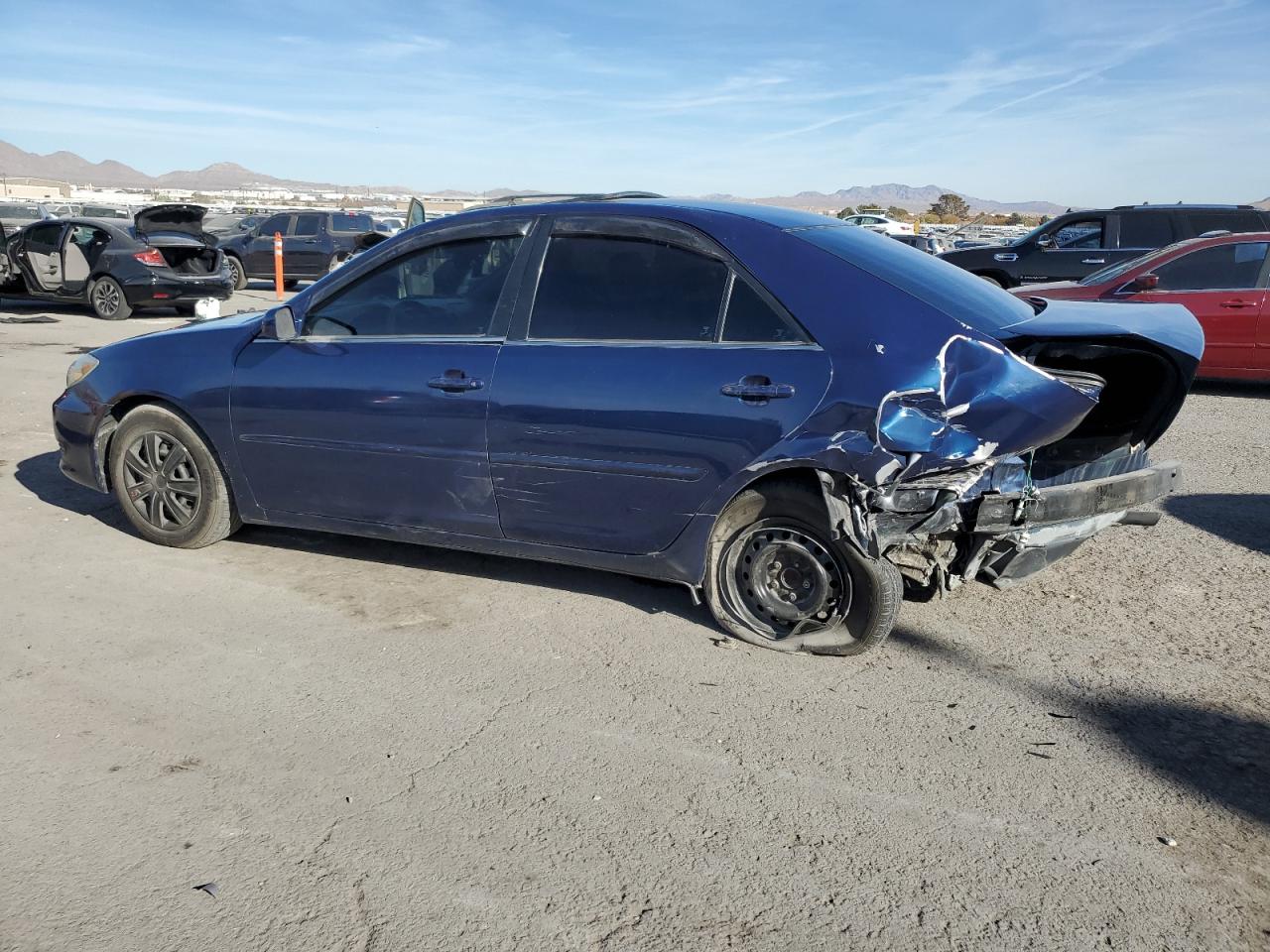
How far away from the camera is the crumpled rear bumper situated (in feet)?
12.6

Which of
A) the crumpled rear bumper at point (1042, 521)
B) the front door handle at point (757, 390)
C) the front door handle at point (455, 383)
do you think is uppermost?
the front door handle at point (757, 390)

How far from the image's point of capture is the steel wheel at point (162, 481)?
513cm

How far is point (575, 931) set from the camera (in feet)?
8.36

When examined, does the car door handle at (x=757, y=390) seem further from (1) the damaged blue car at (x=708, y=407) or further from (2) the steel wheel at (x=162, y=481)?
(2) the steel wheel at (x=162, y=481)

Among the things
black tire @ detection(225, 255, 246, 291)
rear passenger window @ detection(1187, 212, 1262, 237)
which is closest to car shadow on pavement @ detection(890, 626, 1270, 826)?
rear passenger window @ detection(1187, 212, 1262, 237)

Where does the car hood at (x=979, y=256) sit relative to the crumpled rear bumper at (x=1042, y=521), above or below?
above

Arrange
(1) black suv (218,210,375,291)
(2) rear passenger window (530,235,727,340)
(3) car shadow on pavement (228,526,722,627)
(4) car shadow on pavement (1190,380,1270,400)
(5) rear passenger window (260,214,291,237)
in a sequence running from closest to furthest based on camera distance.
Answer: (2) rear passenger window (530,235,727,340), (3) car shadow on pavement (228,526,722,627), (4) car shadow on pavement (1190,380,1270,400), (1) black suv (218,210,375,291), (5) rear passenger window (260,214,291,237)

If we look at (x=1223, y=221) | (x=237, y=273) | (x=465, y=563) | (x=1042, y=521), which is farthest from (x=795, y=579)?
(x=237, y=273)

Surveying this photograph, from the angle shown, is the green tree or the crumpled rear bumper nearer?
the crumpled rear bumper

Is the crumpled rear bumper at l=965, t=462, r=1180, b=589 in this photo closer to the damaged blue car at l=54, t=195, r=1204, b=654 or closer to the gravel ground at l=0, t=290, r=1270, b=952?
the damaged blue car at l=54, t=195, r=1204, b=654

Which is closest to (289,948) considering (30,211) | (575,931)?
(575,931)

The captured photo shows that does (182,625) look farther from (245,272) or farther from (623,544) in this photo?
(245,272)

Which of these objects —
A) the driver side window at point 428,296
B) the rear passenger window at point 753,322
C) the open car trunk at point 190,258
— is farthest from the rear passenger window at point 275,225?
the rear passenger window at point 753,322

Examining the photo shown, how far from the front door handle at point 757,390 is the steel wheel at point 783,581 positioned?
51cm
